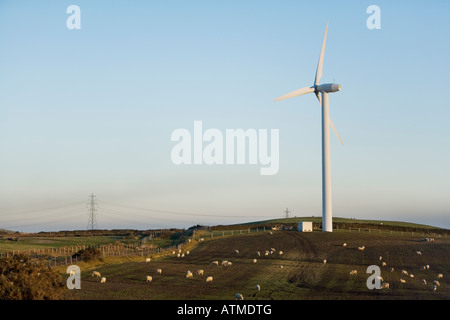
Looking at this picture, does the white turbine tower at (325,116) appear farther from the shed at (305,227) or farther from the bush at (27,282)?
the bush at (27,282)

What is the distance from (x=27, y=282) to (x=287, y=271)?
39.0m

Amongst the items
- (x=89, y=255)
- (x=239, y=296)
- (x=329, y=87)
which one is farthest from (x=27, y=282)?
(x=329, y=87)

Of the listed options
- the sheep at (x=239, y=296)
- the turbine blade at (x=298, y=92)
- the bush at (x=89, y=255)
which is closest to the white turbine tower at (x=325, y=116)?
the turbine blade at (x=298, y=92)

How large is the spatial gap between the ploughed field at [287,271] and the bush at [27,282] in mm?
5160

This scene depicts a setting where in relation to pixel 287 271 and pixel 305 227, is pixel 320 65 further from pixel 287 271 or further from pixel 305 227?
pixel 287 271

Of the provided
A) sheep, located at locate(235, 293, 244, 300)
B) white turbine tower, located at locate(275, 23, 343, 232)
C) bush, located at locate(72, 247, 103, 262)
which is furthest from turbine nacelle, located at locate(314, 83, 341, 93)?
sheep, located at locate(235, 293, 244, 300)

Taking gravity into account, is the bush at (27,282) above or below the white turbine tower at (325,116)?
below

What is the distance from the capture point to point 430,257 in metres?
90.0

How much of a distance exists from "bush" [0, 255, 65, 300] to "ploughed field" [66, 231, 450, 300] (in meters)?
5.16

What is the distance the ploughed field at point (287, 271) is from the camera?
51781mm

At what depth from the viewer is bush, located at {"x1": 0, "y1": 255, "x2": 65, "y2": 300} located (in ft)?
120

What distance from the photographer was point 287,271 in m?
70.4
